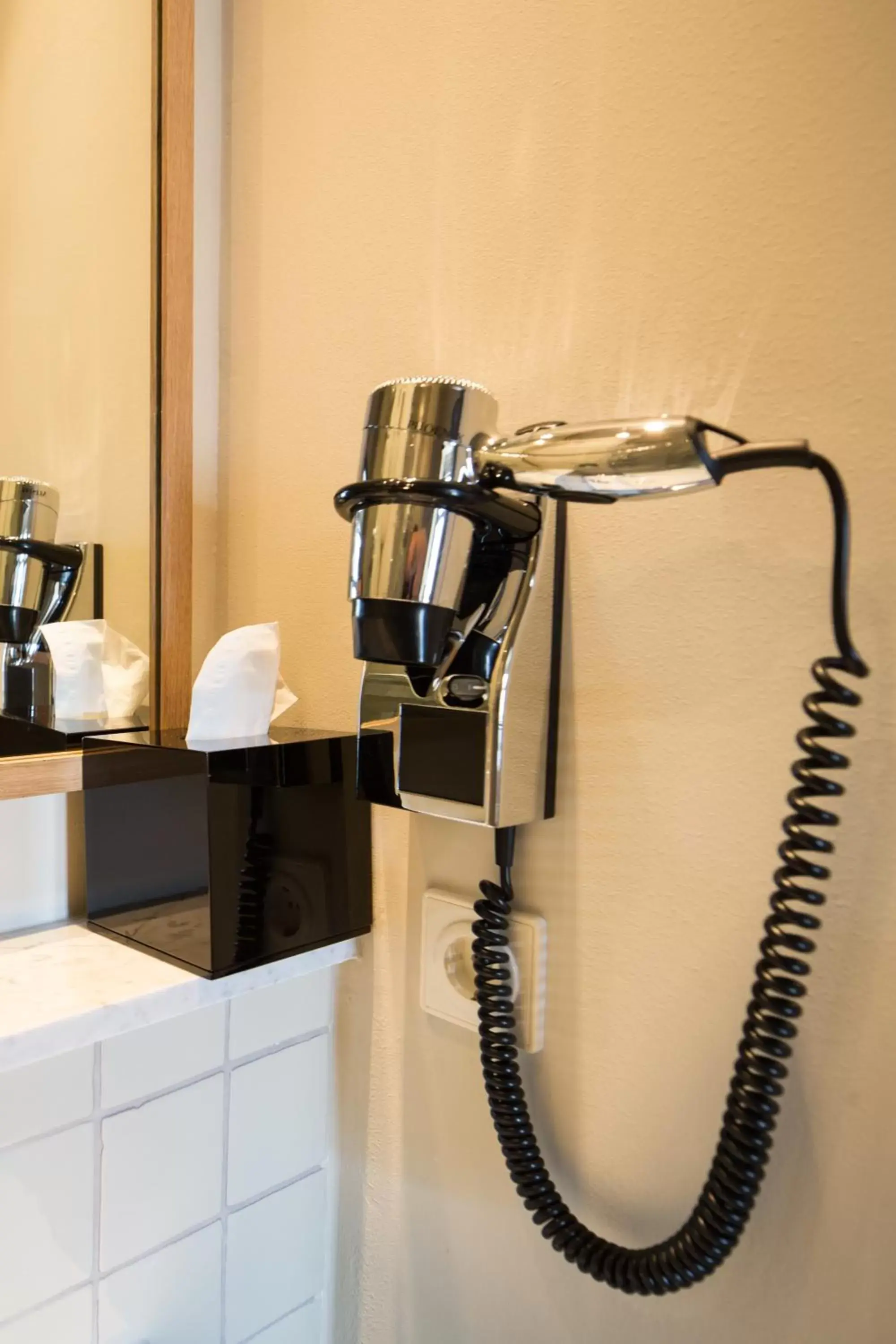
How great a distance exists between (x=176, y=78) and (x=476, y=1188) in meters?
0.91

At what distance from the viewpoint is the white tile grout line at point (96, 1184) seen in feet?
1.77

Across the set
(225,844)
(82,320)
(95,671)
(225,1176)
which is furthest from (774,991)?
(82,320)

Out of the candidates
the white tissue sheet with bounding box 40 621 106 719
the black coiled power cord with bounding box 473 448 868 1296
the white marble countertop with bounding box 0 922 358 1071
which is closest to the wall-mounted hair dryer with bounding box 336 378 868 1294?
the black coiled power cord with bounding box 473 448 868 1296

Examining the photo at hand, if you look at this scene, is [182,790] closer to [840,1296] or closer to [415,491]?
[415,491]

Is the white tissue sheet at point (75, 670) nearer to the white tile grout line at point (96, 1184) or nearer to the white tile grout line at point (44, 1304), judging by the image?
the white tile grout line at point (96, 1184)

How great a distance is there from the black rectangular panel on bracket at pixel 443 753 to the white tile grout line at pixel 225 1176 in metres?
0.26

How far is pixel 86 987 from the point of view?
516mm

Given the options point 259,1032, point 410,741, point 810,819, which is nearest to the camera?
point 810,819

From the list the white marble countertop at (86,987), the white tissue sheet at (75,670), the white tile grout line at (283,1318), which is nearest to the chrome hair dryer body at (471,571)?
the white marble countertop at (86,987)

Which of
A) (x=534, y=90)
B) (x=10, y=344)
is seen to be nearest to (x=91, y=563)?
(x=10, y=344)

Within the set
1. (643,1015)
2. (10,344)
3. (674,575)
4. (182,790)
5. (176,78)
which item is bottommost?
(643,1015)

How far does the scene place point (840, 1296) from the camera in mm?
411

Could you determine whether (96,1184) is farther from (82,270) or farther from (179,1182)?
(82,270)

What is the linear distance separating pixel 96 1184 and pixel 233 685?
1.13 feet
